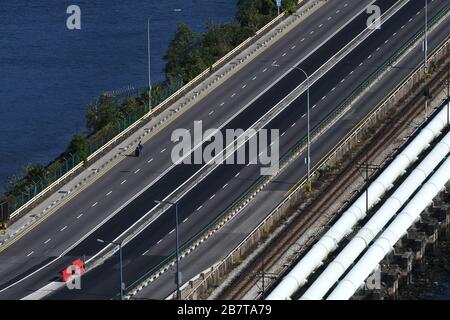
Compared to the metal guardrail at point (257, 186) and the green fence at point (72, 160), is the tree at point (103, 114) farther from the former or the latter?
the metal guardrail at point (257, 186)

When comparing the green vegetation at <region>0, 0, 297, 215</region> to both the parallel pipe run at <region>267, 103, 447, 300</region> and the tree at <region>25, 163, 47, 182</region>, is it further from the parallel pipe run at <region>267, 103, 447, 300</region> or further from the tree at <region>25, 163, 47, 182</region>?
the parallel pipe run at <region>267, 103, 447, 300</region>

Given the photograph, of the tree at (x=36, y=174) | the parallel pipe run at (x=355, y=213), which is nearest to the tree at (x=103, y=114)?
the tree at (x=36, y=174)

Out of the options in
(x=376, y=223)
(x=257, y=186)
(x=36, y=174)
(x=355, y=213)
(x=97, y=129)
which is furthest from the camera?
(x=97, y=129)

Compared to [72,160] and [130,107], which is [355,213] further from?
[130,107]

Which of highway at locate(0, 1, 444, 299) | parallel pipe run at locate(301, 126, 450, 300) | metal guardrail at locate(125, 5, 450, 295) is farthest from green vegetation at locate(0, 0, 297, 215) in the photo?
parallel pipe run at locate(301, 126, 450, 300)

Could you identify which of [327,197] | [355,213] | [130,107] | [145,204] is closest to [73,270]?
[145,204]
